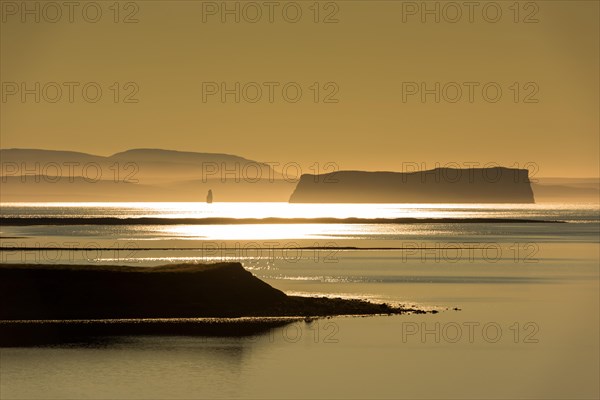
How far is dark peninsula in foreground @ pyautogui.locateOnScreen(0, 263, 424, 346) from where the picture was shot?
214ft

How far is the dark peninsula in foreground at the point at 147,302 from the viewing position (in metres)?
65.3

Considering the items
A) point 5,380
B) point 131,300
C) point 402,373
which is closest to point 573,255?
point 131,300

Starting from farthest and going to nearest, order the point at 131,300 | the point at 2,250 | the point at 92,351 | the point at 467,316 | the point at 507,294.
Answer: the point at 2,250, the point at 507,294, the point at 467,316, the point at 131,300, the point at 92,351

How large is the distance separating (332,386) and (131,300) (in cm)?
2373

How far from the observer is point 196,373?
50125mm

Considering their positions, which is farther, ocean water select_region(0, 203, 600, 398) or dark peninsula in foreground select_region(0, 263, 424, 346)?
dark peninsula in foreground select_region(0, 263, 424, 346)

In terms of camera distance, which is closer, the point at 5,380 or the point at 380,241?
the point at 5,380

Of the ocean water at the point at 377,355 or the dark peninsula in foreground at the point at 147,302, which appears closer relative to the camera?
the ocean water at the point at 377,355

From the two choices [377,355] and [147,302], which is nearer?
[377,355]

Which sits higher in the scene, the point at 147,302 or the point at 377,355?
the point at 147,302

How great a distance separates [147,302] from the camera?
68.1 meters

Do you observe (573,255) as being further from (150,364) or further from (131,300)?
(150,364)

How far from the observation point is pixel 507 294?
90.6 m

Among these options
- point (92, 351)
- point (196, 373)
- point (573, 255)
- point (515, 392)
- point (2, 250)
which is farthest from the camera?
point (573, 255)
